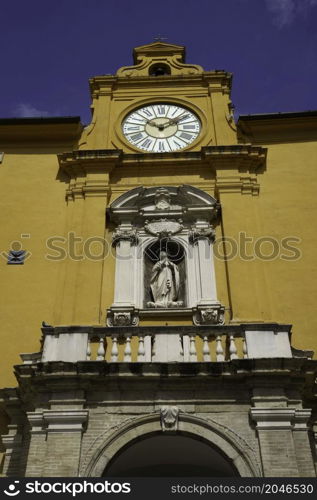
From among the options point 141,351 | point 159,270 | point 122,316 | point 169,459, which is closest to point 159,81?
point 159,270

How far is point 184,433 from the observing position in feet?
27.0

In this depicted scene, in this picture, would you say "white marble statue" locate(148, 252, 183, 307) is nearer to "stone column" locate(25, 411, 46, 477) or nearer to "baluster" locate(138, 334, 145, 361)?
"baluster" locate(138, 334, 145, 361)

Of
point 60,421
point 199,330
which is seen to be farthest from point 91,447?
point 199,330

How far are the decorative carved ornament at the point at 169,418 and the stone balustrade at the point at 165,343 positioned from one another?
700mm

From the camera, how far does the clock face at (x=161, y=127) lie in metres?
13.9

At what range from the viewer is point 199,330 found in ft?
29.7

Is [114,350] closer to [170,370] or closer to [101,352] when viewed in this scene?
[101,352]

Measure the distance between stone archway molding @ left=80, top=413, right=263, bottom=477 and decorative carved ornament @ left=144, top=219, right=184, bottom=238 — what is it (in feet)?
14.7

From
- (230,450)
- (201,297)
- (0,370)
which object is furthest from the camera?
(201,297)

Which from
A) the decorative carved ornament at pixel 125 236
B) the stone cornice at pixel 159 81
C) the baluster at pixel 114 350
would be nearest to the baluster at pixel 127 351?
the baluster at pixel 114 350

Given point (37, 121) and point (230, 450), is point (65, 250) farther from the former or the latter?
point (230, 450)

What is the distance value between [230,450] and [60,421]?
231cm

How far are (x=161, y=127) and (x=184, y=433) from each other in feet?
26.6

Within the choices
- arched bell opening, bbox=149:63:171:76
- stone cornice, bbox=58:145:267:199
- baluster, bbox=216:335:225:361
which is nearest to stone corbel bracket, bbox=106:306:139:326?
baluster, bbox=216:335:225:361
